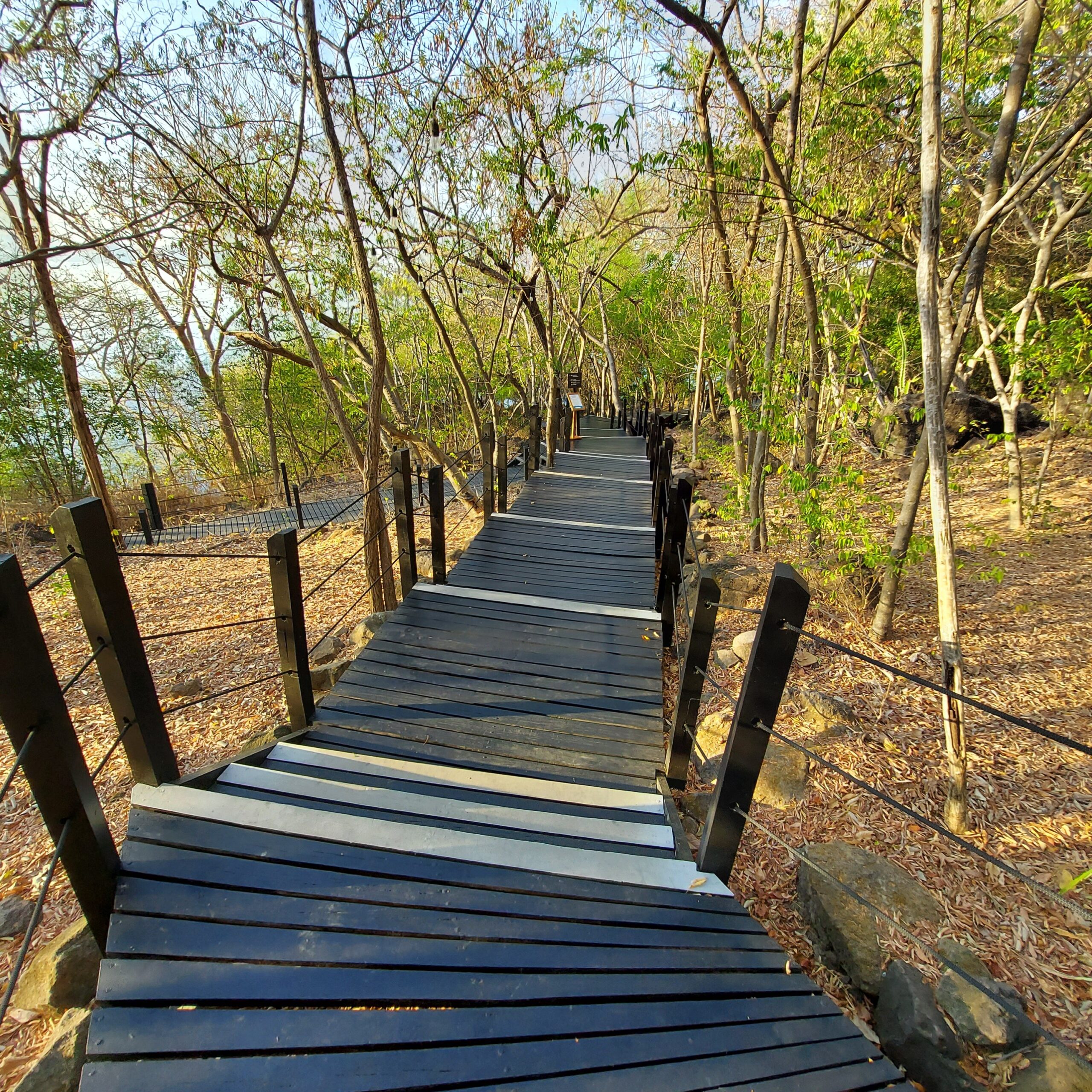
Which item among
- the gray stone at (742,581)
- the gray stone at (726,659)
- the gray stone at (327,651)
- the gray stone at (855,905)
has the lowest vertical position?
the gray stone at (327,651)

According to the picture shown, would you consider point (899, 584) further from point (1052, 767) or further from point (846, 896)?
point (846, 896)

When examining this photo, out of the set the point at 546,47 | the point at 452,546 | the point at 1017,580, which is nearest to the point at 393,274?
the point at 546,47

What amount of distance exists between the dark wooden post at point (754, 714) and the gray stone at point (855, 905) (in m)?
0.60

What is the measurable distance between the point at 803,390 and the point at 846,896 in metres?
4.92

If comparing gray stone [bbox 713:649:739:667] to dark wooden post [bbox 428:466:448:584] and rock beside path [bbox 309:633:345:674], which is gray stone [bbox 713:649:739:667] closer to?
dark wooden post [bbox 428:466:448:584]

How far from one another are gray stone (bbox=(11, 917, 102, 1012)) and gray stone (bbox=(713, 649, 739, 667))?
14.1ft

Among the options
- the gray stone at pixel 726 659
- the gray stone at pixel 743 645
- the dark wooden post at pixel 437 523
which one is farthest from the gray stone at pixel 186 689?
the gray stone at pixel 743 645

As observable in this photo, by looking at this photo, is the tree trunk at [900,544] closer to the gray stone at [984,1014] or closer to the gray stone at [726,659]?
the gray stone at [726,659]

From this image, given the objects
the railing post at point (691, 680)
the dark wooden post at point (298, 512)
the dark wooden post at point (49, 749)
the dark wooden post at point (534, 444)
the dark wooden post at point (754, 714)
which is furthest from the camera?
the dark wooden post at point (298, 512)

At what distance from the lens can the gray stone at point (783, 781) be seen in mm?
3258

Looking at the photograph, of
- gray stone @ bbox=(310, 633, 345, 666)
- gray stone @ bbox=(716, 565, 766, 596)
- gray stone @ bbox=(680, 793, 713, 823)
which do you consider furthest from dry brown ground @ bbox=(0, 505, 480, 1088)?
gray stone @ bbox=(716, 565, 766, 596)

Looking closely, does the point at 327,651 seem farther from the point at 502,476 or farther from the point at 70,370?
the point at 70,370

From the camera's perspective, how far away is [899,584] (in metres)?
4.67

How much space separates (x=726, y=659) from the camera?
4.83 metres
